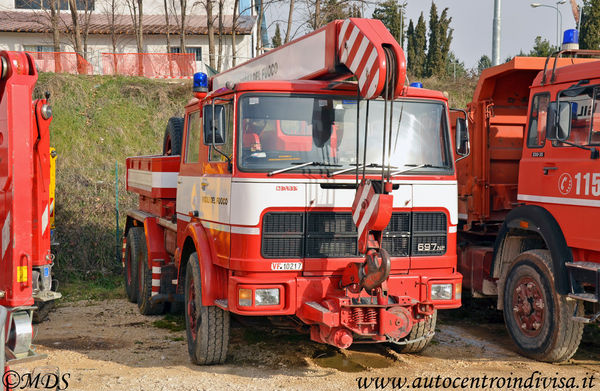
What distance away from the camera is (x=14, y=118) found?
6.32 metres

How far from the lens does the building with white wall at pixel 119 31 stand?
3559cm

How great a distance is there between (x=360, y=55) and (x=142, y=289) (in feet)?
18.0

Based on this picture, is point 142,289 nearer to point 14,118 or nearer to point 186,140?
point 186,140

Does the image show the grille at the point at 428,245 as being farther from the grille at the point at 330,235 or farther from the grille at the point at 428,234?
the grille at the point at 330,235

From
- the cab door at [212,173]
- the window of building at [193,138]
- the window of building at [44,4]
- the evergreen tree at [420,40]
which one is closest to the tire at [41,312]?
the cab door at [212,173]

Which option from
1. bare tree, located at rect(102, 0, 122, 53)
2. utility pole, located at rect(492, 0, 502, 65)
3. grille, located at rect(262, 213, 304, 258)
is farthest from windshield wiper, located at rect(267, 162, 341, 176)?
bare tree, located at rect(102, 0, 122, 53)

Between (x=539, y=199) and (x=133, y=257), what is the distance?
20.1 feet

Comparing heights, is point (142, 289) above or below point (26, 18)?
below

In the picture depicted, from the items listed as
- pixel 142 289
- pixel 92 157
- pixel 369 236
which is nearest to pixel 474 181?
pixel 369 236

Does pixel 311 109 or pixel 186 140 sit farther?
pixel 186 140

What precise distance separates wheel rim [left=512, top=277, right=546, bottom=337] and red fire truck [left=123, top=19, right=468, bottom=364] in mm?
1287

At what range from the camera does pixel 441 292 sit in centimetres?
655

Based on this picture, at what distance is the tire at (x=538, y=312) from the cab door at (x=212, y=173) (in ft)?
11.1

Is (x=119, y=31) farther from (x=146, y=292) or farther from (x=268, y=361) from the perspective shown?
(x=268, y=361)
